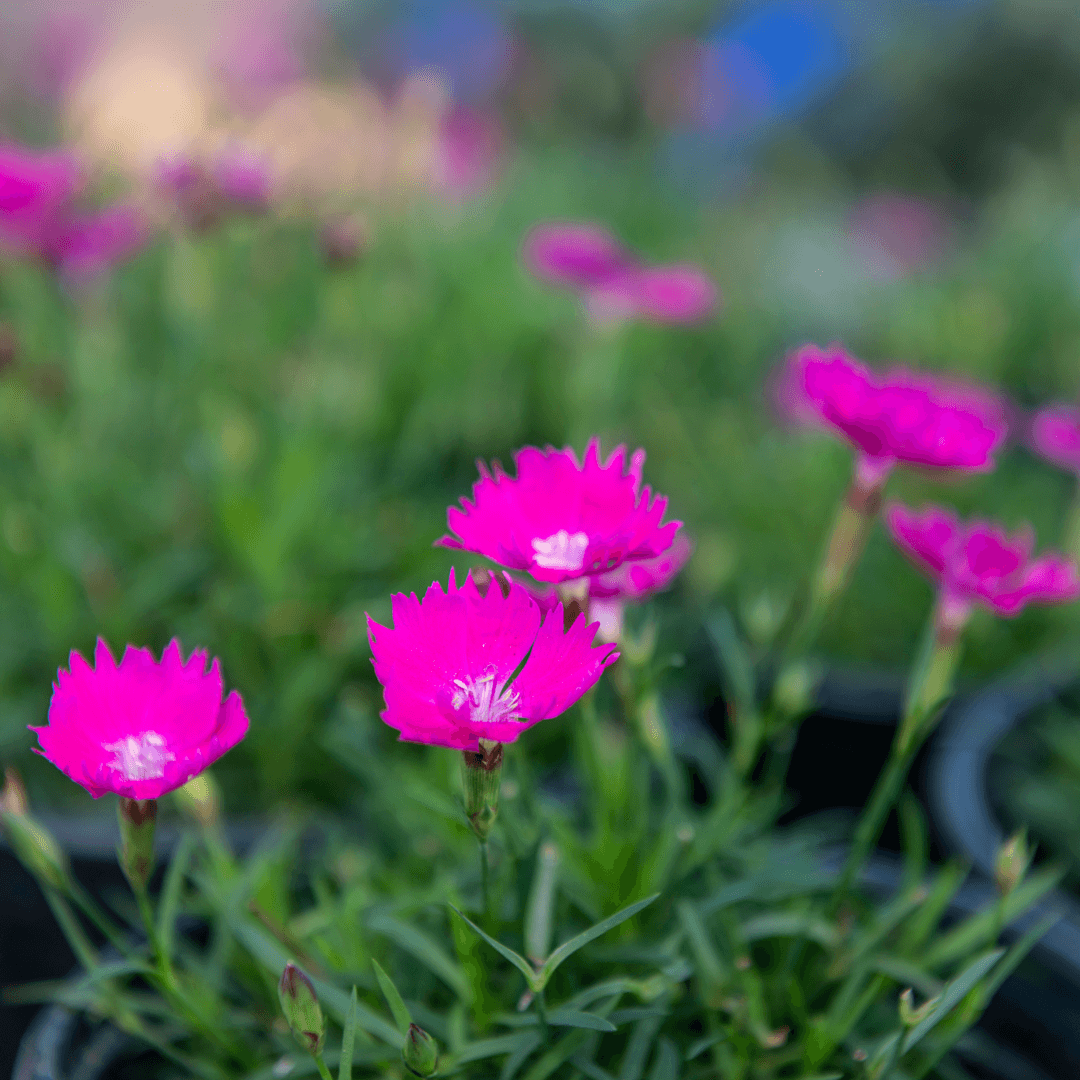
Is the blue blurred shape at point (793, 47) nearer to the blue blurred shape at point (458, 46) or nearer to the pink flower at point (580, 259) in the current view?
the blue blurred shape at point (458, 46)

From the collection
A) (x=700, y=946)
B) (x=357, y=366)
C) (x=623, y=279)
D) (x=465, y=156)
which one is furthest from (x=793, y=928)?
(x=465, y=156)

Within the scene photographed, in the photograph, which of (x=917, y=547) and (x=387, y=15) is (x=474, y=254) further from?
(x=387, y=15)

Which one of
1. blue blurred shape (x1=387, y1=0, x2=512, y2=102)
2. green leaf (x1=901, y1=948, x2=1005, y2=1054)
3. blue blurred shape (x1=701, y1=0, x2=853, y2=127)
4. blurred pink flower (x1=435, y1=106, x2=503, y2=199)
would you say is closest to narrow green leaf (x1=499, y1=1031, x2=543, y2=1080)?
green leaf (x1=901, y1=948, x2=1005, y2=1054)

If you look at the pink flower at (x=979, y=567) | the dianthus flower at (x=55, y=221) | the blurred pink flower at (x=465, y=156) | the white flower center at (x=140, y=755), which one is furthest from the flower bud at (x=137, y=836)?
the blurred pink flower at (x=465, y=156)

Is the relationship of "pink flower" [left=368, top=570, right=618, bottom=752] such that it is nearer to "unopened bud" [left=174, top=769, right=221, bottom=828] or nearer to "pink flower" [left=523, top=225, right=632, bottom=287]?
"unopened bud" [left=174, top=769, right=221, bottom=828]

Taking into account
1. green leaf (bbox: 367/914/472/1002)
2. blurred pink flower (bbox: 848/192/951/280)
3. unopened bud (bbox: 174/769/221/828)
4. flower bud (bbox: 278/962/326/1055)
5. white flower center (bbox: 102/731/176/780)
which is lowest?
blurred pink flower (bbox: 848/192/951/280)

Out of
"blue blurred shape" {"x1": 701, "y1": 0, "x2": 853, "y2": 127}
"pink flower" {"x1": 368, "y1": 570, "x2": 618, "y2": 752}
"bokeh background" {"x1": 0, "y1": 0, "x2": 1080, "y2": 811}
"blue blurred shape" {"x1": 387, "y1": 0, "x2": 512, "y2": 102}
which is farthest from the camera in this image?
"blue blurred shape" {"x1": 701, "y1": 0, "x2": 853, "y2": 127}
